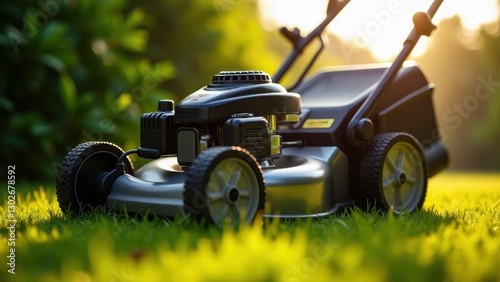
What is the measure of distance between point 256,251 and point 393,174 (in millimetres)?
1758

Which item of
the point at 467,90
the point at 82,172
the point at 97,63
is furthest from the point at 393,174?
the point at 467,90

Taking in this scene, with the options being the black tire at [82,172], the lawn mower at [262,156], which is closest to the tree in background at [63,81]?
the black tire at [82,172]

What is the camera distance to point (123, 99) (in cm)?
528

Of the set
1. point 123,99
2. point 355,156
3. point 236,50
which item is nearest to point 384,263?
point 355,156

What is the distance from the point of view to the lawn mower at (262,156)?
273 centimetres

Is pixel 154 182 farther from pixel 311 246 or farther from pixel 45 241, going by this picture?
pixel 311 246

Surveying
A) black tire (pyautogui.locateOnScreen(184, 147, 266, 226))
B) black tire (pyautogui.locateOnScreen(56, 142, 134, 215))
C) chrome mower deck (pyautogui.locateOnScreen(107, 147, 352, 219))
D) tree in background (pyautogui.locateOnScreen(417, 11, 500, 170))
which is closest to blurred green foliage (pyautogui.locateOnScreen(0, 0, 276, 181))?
black tire (pyautogui.locateOnScreen(56, 142, 134, 215))

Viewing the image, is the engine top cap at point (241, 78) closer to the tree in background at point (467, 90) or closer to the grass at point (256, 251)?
the grass at point (256, 251)

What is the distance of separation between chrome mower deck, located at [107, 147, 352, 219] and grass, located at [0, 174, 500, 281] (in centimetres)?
10

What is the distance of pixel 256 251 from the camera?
6.29ft

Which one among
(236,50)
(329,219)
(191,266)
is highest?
(236,50)

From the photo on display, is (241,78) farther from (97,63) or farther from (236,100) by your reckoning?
(97,63)

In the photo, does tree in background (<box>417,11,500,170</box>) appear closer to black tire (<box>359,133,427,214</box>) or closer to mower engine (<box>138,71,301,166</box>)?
black tire (<box>359,133,427,214</box>)

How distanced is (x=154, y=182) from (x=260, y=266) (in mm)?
1348
